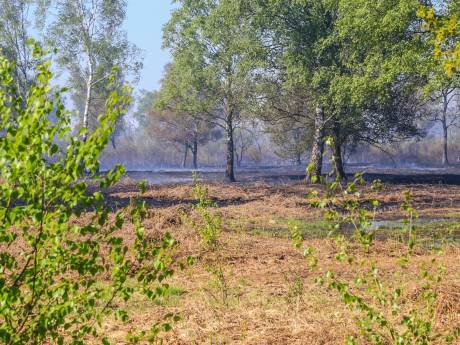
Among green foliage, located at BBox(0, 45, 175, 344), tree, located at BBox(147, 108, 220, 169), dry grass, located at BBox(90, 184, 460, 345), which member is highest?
tree, located at BBox(147, 108, 220, 169)

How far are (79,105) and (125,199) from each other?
9006 cm

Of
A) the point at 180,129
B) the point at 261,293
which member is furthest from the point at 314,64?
the point at 180,129

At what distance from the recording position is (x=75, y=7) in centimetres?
4478

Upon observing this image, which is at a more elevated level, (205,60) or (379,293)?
(205,60)

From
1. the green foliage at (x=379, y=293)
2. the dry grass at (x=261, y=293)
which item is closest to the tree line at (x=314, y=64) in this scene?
the dry grass at (x=261, y=293)

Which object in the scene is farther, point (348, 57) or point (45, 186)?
point (348, 57)

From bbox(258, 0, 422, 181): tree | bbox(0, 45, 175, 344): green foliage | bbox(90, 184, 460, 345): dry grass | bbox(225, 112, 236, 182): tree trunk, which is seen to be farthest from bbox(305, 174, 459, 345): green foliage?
bbox(225, 112, 236, 182): tree trunk

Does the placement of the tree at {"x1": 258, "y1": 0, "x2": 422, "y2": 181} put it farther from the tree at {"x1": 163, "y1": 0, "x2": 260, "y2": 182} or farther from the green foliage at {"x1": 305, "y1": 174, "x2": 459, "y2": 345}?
the green foliage at {"x1": 305, "y1": 174, "x2": 459, "y2": 345}

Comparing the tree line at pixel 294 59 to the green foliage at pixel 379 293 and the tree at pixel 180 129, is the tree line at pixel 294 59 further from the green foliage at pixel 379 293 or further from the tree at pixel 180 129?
the tree at pixel 180 129

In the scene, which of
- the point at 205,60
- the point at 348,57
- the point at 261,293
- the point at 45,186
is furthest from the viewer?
the point at 205,60

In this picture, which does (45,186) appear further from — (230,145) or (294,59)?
(230,145)

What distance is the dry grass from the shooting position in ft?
22.8

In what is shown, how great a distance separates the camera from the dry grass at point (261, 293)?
22.8 ft

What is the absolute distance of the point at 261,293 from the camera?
30.7 feet
